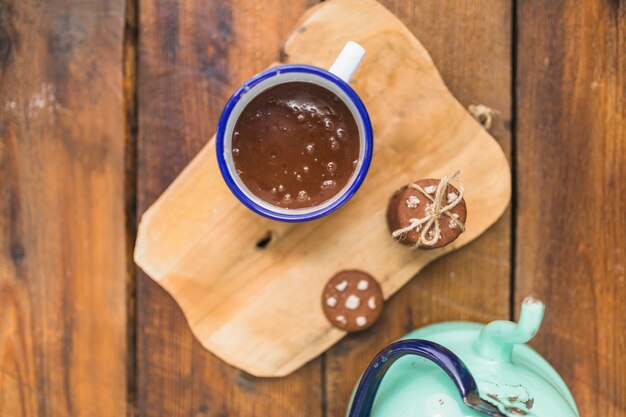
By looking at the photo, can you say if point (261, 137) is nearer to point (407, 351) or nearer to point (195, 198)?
point (195, 198)

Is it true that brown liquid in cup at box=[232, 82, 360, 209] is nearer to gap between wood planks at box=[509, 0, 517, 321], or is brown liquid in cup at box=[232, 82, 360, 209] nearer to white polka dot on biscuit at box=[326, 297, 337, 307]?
white polka dot on biscuit at box=[326, 297, 337, 307]

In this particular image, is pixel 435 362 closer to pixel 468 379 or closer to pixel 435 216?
pixel 468 379

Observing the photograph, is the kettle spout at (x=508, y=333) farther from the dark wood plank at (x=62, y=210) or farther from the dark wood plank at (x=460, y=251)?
the dark wood plank at (x=62, y=210)

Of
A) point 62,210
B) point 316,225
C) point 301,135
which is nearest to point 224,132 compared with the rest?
point 301,135

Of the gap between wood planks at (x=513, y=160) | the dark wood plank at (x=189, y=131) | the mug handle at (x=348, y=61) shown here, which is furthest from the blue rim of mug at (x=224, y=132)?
the gap between wood planks at (x=513, y=160)

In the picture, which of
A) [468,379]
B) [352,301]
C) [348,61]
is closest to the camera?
[468,379]

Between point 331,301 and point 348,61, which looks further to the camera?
point 331,301

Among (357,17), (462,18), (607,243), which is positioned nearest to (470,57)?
(462,18)
